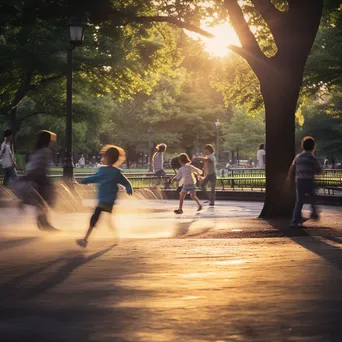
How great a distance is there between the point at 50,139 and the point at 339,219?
6900 mm

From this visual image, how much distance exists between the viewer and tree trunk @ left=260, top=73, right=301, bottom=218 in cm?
1797

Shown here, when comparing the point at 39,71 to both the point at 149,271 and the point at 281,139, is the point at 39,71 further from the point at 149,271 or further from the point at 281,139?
the point at 149,271

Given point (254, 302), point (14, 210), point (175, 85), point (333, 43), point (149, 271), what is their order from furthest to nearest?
point (175, 85)
point (333, 43)
point (14, 210)
point (149, 271)
point (254, 302)

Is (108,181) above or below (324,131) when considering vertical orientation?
below

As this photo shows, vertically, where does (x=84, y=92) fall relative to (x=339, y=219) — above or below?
above

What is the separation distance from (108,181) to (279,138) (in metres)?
6.10

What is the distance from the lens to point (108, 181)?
42.4ft

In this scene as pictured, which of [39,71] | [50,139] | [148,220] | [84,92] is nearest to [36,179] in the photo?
[50,139]

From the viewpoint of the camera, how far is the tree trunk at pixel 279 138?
17969 mm

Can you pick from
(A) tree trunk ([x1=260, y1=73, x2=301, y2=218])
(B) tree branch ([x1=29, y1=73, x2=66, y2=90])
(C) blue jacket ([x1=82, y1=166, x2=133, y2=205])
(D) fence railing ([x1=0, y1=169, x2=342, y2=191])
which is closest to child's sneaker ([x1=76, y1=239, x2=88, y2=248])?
(C) blue jacket ([x1=82, y1=166, x2=133, y2=205])

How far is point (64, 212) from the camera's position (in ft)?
71.5

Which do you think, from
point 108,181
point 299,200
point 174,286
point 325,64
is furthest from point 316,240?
point 325,64

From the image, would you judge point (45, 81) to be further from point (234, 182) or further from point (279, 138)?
point (279, 138)

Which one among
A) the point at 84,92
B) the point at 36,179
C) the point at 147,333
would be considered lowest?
the point at 147,333
